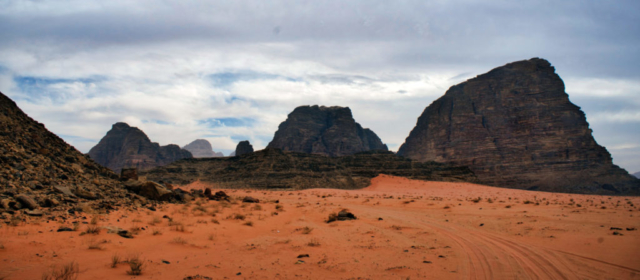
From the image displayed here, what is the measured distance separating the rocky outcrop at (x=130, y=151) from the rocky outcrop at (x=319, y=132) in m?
45.9

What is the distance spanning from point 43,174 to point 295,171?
143 feet

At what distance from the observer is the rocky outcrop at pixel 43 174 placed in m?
9.13

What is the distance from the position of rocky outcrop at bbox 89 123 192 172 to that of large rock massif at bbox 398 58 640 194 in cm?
10485

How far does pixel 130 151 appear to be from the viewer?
380 feet

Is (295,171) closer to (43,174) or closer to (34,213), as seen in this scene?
(43,174)

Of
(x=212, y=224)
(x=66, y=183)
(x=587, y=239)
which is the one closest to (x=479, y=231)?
(x=587, y=239)

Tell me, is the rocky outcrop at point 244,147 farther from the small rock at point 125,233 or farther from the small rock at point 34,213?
the small rock at point 125,233

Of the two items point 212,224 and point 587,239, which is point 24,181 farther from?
point 587,239

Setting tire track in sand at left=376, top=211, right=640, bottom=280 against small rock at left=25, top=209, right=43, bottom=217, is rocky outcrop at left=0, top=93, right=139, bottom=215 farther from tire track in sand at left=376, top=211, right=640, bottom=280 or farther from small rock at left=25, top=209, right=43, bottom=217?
tire track in sand at left=376, top=211, right=640, bottom=280

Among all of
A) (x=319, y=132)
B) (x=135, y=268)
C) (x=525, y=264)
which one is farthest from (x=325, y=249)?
(x=319, y=132)

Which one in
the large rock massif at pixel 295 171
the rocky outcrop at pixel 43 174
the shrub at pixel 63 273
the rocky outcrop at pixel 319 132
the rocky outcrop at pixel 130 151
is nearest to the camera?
the shrub at pixel 63 273

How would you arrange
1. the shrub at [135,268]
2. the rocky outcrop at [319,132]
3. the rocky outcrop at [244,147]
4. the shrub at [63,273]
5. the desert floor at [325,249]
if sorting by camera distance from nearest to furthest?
the shrub at [63,273] → the shrub at [135,268] → the desert floor at [325,249] → the rocky outcrop at [244,147] → the rocky outcrop at [319,132]

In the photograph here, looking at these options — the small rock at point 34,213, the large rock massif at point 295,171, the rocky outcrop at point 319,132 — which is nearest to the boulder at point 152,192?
the small rock at point 34,213

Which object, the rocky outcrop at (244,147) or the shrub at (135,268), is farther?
the rocky outcrop at (244,147)
